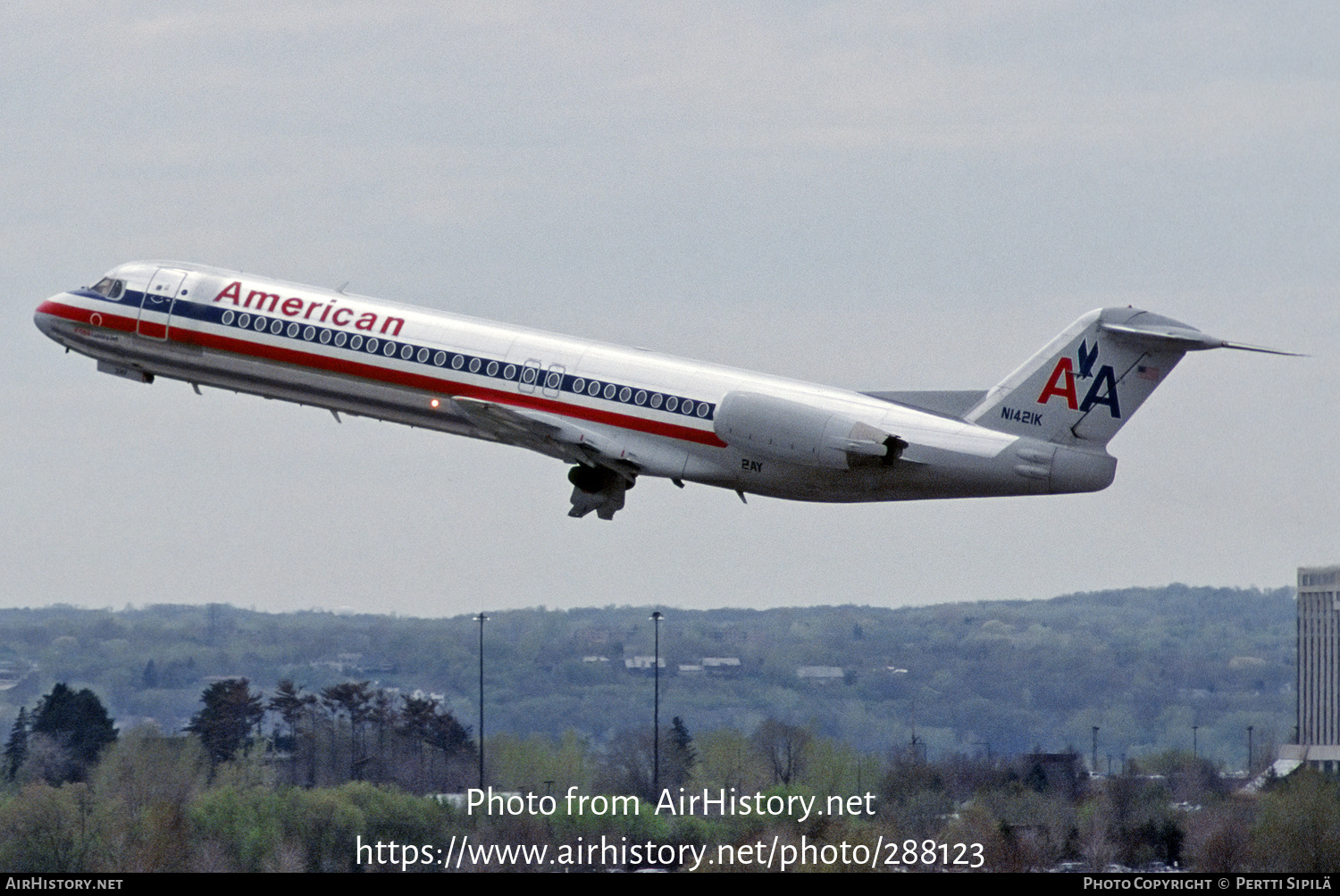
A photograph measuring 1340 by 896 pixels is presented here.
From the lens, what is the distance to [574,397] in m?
63.9

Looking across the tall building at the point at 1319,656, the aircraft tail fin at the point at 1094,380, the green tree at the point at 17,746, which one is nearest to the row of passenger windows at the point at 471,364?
the aircraft tail fin at the point at 1094,380

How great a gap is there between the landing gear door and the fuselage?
36 millimetres

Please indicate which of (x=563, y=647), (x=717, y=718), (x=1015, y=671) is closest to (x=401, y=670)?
(x=563, y=647)

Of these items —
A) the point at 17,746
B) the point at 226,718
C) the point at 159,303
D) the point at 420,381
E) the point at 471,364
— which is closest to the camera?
the point at 471,364

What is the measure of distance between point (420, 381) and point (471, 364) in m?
1.53

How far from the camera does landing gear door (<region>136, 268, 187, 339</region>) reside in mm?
69250

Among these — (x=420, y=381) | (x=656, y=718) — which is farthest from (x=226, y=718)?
(x=420, y=381)

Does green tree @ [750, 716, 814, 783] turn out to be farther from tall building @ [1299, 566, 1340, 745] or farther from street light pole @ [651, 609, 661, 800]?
tall building @ [1299, 566, 1340, 745]

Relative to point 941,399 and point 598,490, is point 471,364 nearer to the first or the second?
point 598,490

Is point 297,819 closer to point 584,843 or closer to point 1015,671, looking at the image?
point 584,843

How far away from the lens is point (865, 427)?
6150 centimetres

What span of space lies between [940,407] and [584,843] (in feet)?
58.6
